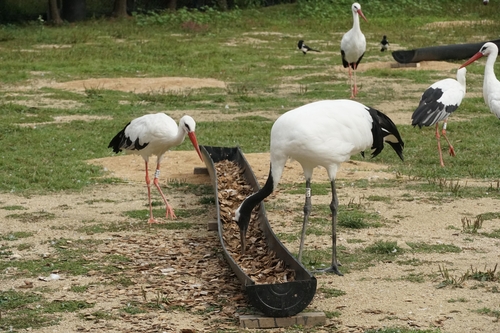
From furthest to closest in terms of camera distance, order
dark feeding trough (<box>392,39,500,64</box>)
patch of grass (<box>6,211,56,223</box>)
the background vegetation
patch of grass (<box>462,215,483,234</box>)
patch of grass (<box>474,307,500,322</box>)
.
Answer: dark feeding trough (<box>392,39,500,64</box>) → the background vegetation → patch of grass (<box>6,211,56,223</box>) → patch of grass (<box>462,215,483,234</box>) → patch of grass (<box>474,307,500,322</box>)

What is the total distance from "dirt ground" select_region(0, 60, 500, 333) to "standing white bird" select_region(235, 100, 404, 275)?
632 mm

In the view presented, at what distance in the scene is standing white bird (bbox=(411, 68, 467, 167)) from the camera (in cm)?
1173

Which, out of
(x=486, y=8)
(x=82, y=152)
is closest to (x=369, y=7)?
(x=486, y=8)

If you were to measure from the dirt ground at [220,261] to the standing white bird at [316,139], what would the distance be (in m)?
0.63

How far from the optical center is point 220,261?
25.5 feet

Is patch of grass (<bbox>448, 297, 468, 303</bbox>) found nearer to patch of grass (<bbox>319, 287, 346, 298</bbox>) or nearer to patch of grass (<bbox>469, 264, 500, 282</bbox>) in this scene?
patch of grass (<bbox>469, 264, 500, 282</bbox>)

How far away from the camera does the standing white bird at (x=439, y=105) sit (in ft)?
38.5

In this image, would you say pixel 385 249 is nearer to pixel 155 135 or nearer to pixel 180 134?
pixel 180 134

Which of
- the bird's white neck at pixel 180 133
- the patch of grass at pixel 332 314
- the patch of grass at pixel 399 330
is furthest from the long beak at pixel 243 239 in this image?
the bird's white neck at pixel 180 133

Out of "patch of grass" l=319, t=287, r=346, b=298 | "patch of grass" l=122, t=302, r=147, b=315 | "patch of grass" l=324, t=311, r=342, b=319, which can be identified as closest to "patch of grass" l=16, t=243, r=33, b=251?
"patch of grass" l=122, t=302, r=147, b=315

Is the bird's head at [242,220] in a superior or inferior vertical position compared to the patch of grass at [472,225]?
superior

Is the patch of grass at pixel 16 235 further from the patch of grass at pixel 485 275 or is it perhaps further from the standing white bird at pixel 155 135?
the patch of grass at pixel 485 275

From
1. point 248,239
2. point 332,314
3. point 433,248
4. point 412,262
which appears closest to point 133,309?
point 332,314

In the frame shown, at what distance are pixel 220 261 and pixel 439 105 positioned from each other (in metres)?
5.26
